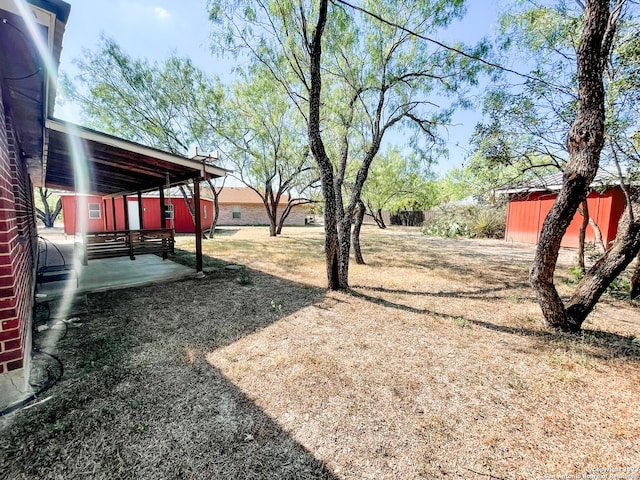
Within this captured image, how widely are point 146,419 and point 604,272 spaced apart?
516 cm

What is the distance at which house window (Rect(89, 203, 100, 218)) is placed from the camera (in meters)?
16.2

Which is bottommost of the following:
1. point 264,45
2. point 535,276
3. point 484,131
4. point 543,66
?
point 535,276

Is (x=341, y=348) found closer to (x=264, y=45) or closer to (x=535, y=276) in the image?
(x=535, y=276)

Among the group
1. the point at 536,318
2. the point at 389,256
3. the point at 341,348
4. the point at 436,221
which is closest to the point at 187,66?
the point at 389,256

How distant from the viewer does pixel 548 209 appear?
40.1 ft

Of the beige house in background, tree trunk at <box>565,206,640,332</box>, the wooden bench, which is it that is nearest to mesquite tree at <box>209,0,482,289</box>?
tree trunk at <box>565,206,640,332</box>

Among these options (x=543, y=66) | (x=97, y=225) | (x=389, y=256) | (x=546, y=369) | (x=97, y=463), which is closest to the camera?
(x=97, y=463)

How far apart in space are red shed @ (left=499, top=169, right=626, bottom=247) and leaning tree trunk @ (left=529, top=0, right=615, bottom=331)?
4.31 m

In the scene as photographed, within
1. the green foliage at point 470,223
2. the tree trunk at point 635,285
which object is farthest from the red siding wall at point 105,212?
the tree trunk at point 635,285

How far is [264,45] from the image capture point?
19.5 feet

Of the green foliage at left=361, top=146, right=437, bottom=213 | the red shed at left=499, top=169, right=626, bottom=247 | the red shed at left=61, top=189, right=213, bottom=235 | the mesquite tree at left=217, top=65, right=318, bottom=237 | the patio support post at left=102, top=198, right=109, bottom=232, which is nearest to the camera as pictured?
the red shed at left=499, top=169, right=626, bottom=247

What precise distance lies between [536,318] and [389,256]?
19.2ft

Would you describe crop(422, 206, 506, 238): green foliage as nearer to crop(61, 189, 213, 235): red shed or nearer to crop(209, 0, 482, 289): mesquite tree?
crop(209, 0, 482, 289): mesquite tree

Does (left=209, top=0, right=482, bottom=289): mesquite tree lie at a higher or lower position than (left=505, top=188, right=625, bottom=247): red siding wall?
higher
